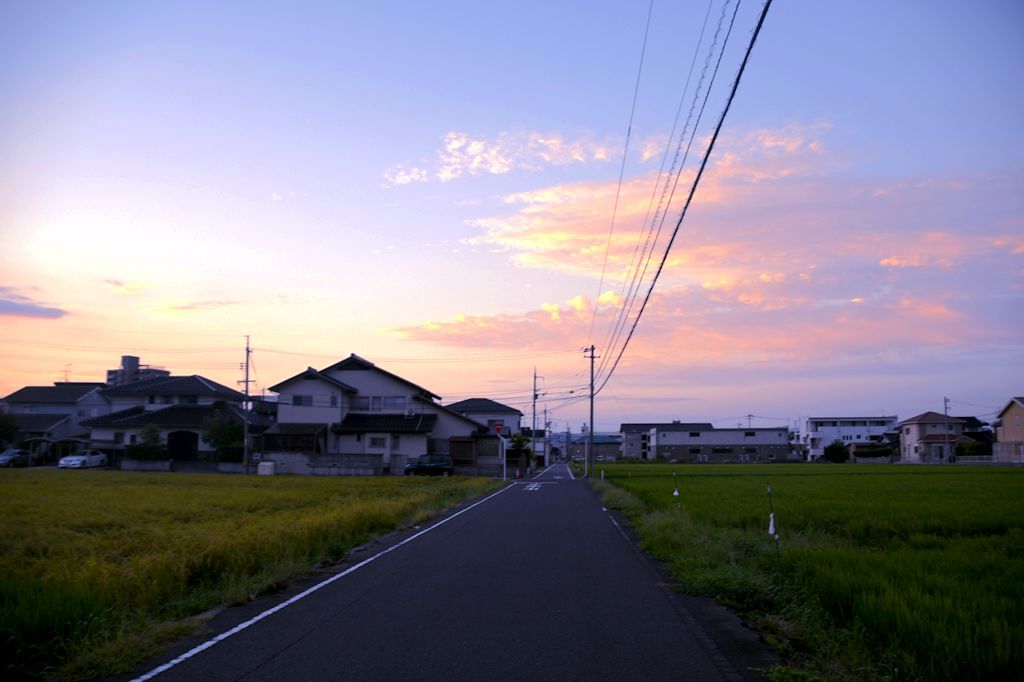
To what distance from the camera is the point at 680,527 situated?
1614 cm

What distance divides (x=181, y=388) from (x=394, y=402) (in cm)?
2169

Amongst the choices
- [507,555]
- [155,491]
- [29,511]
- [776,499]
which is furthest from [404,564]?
[155,491]

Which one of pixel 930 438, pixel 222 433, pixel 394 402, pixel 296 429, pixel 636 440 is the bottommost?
pixel 636 440

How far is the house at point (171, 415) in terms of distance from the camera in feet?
201

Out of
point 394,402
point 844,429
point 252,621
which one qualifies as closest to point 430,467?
point 394,402

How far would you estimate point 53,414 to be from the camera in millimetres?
73000

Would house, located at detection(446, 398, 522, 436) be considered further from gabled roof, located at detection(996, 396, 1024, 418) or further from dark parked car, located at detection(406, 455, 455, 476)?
gabled roof, located at detection(996, 396, 1024, 418)

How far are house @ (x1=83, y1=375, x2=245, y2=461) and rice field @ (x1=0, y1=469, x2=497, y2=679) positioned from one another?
38.5 metres

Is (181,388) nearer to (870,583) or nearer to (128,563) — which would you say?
(128,563)

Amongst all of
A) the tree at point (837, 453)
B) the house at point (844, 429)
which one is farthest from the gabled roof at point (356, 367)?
the house at point (844, 429)

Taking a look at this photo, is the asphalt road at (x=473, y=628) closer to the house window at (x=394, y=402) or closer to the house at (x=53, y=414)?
the house window at (x=394, y=402)

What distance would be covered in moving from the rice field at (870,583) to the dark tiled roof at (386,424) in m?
39.8

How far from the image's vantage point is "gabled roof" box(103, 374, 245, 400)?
68.1m

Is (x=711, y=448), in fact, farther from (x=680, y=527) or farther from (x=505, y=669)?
(x=505, y=669)
